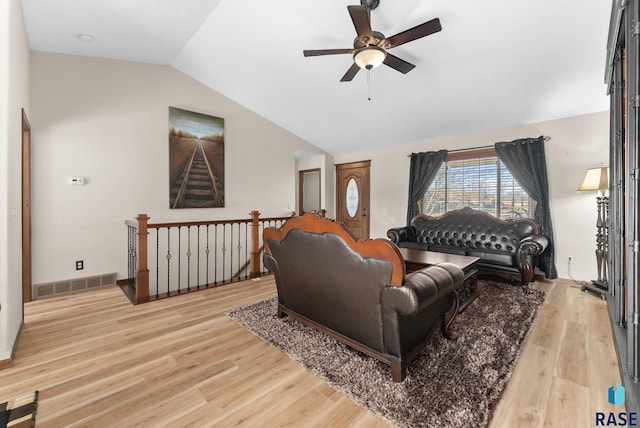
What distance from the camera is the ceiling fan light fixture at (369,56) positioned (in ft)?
8.23

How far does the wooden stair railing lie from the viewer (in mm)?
4059

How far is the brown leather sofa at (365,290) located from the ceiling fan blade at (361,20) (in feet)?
5.26

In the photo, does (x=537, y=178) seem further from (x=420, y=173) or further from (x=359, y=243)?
(x=359, y=243)

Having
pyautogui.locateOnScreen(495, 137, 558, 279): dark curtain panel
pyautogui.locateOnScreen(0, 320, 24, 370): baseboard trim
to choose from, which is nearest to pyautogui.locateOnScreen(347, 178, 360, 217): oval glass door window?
pyautogui.locateOnScreen(495, 137, 558, 279): dark curtain panel

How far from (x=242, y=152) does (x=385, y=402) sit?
494 centimetres

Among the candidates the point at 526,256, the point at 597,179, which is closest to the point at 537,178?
the point at 597,179

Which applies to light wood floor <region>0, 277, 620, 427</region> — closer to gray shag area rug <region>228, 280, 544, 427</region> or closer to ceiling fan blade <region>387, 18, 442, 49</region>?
A: gray shag area rug <region>228, 280, 544, 427</region>

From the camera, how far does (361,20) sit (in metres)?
2.26

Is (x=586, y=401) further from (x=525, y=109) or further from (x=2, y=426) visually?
(x=525, y=109)

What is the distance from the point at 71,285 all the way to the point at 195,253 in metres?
1.70

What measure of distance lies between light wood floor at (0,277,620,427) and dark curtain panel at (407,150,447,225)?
2951 millimetres

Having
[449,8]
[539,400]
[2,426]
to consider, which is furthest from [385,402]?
[449,8]

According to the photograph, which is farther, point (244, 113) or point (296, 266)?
point (244, 113)

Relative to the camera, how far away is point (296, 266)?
232 cm
